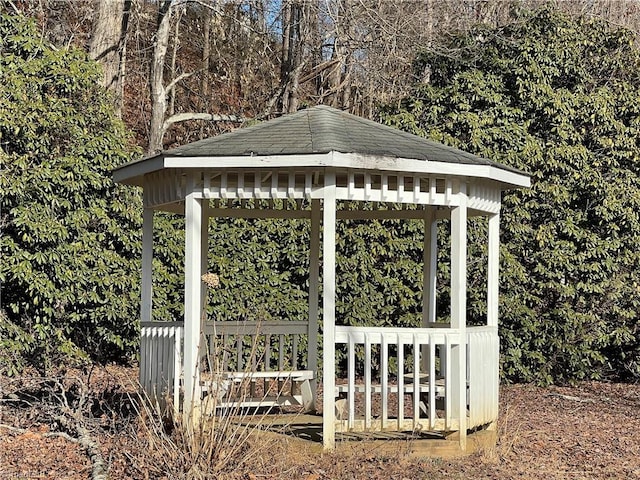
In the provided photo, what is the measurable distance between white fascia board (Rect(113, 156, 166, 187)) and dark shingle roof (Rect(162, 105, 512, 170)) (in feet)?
0.65

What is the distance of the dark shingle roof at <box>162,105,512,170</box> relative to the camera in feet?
21.8

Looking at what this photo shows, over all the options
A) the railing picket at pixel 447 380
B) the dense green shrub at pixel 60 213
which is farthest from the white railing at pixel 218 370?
the dense green shrub at pixel 60 213

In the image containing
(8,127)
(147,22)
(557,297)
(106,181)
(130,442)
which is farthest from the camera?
(147,22)

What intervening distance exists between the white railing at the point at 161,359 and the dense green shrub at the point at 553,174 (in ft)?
19.1

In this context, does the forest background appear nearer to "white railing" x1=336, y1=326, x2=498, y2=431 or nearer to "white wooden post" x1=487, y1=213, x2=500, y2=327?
"white wooden post" x1=487, y1=213, x2=500, y2=327

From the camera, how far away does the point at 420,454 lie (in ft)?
22.7

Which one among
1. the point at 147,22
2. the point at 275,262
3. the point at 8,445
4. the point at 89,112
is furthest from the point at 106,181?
the point at 147,22

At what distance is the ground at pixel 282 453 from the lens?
6.07 meters

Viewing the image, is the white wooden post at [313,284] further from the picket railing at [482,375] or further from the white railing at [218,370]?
the picket railing at [482,375]

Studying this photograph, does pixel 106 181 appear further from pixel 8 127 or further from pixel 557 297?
pixel 557 297

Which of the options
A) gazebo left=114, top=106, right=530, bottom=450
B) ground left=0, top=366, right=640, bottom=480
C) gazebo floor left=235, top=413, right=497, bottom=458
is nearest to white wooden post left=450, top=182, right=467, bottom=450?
gazebo left=114, top=106, right=530, bottom=450

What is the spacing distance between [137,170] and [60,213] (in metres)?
4.18

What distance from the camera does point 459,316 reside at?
→ 7.14 meters

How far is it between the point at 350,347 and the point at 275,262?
5074 mm
